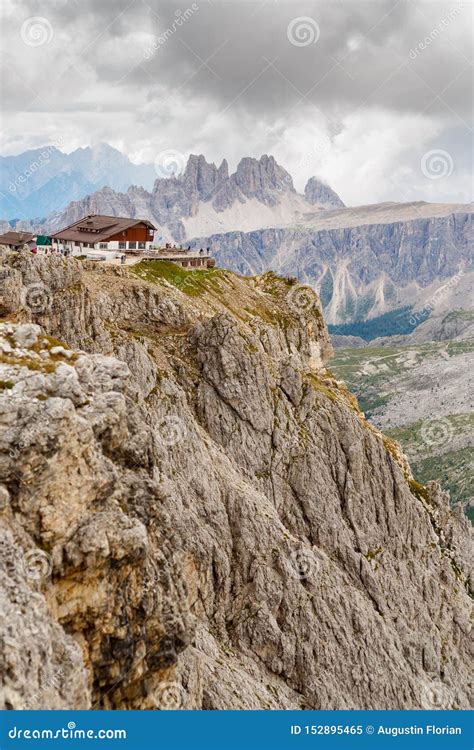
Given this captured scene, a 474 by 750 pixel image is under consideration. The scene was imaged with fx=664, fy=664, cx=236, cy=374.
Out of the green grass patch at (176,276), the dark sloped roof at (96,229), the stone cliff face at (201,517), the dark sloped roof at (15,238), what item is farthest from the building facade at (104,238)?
the stone cliff face at (201,517)

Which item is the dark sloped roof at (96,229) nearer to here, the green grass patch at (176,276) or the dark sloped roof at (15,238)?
the dark sloped roof at (15,238)

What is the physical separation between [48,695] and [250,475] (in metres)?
59.1

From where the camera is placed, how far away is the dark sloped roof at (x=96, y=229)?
116062 millimetres

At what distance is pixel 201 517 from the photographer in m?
70.1

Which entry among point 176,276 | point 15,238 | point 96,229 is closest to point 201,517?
point 176,276

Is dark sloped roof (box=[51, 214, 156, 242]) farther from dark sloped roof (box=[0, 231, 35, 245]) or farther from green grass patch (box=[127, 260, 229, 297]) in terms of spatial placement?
green grass patch (box=[127, 260, 229, 297])

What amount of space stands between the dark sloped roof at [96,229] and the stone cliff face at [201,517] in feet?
53.8

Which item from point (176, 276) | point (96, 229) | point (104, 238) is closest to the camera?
point (176, 276)

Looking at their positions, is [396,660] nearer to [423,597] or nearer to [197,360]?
[423,597]

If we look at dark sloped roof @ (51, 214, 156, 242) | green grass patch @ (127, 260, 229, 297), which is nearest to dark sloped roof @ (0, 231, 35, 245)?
dark sloped roof @ (51, 214, 156, 242)

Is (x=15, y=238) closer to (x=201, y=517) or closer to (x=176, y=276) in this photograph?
(x=176, y=276)

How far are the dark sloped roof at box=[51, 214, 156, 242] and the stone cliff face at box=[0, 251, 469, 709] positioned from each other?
16.4 m

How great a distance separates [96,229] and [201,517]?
66500 millimetres

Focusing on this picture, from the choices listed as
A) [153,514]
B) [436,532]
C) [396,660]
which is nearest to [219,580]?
[396,660]
